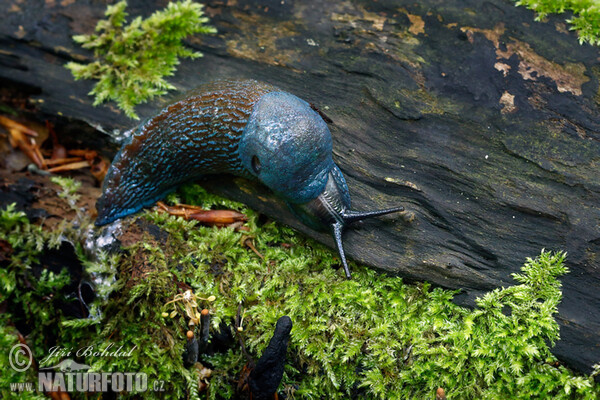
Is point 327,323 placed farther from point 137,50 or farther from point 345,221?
point 137,50

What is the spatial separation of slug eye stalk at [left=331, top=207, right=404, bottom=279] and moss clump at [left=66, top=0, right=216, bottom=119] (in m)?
1.87

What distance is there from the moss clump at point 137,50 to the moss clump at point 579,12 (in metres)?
2.57

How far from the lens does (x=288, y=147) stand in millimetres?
2861

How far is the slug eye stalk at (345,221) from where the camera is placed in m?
3.04

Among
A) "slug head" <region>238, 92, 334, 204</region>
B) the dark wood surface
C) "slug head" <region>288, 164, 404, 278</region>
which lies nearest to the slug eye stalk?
"slug head" <region>288, 164, 404, 278</region>

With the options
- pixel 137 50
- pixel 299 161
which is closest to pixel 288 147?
pixel 299 161

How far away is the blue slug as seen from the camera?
2906 millimetres

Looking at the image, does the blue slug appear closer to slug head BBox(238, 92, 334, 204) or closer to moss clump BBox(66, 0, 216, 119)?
slug head BBox(238, 92, 334, 204)

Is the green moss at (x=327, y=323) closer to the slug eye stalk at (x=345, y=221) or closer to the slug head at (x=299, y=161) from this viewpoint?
the slug eye stalk at (x=345, y=221)

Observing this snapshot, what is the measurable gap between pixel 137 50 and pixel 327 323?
9.07 feet

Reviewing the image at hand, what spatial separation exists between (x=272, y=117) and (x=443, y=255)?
1.42 meters

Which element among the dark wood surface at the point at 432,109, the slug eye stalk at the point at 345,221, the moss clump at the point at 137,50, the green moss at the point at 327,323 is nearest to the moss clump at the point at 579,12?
the dark wood surface at the point at 432,109

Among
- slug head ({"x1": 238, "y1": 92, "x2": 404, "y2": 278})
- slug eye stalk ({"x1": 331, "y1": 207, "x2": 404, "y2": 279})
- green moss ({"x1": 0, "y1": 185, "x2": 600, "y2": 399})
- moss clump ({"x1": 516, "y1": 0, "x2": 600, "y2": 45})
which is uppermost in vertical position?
moss clump ({"x1": 516, "y1": 0, "x2": 600, "y2": 45})

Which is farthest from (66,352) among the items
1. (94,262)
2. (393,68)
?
(393,68)
